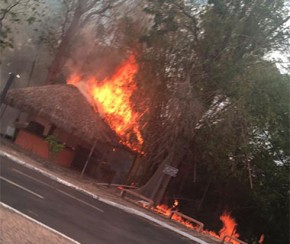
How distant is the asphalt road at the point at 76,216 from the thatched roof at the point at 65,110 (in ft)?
28.6

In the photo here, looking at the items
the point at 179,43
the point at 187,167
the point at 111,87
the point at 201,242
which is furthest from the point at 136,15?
the point at 201,242

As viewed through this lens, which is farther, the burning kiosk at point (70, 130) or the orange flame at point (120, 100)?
the burning kiosk at point (70, 130)

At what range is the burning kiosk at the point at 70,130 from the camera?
26.7 meters

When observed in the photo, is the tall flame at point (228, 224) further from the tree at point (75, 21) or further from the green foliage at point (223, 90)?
the tree at point (75, 21)

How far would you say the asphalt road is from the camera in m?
10.8

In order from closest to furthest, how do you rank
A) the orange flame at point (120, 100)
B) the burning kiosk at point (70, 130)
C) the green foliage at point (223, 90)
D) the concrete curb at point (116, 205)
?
the concrete curb at point (116, 205) < the green foliage at point (223, 90) < the orange flame at point (120, 100) < the burning kiosk at point (70, 130)

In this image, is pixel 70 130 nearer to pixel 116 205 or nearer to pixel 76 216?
pixel 116 205

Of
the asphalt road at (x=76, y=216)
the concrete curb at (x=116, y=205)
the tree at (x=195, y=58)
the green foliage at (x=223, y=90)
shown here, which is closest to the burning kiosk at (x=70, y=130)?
the green foliage at (x=223, y=90)

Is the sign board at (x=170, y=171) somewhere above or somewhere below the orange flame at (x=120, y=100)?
below

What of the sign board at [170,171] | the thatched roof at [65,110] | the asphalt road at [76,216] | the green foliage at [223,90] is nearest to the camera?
the asphalt road at [76,216]

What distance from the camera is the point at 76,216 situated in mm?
12578

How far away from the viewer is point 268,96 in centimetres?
2273

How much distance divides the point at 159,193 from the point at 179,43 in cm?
769

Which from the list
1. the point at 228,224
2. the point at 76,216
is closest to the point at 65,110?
the point at 228,224
